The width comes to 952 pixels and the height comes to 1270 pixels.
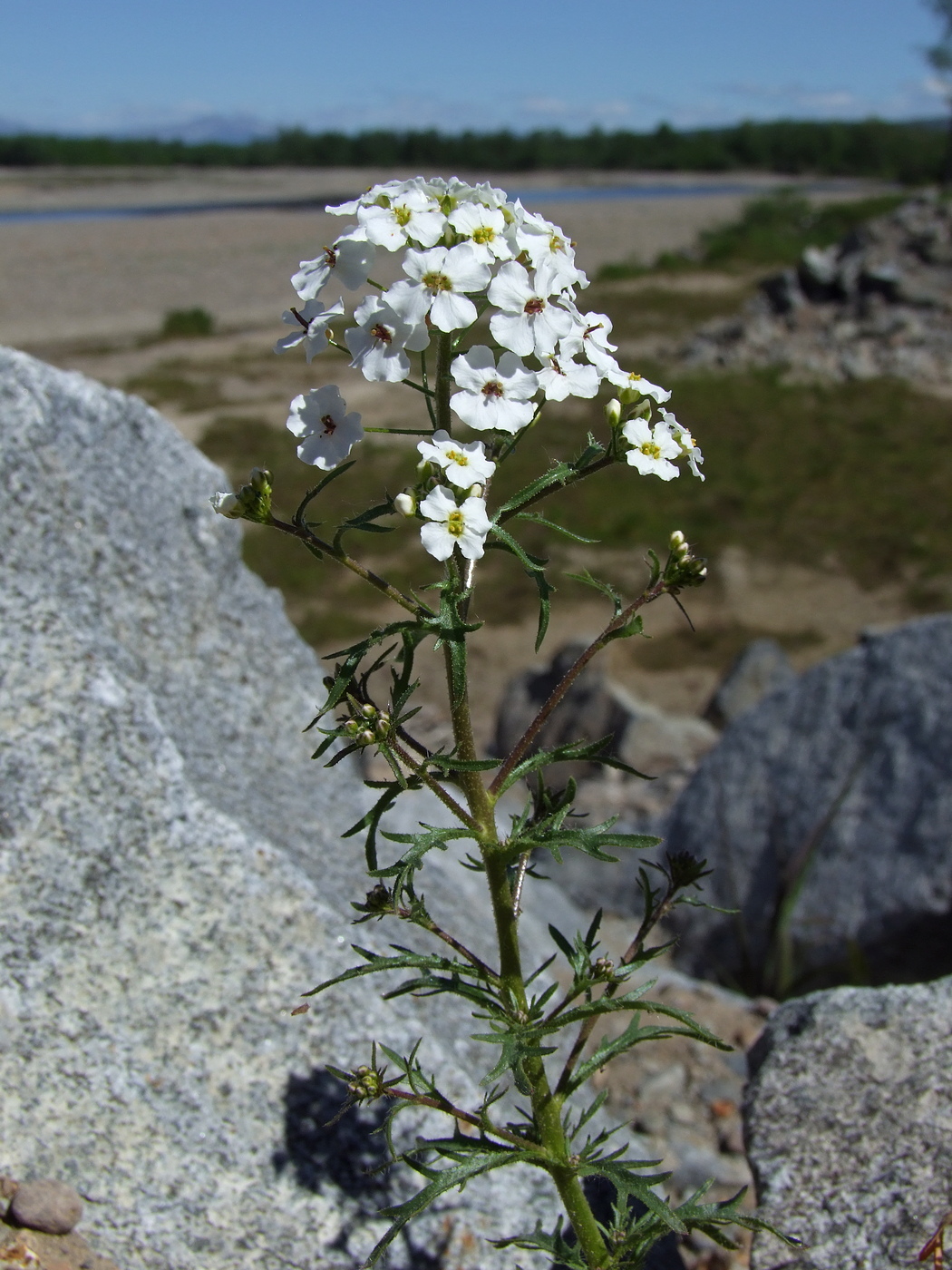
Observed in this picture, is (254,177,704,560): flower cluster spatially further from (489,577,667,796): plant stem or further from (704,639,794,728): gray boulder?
(704,639,794,728): gray boulder

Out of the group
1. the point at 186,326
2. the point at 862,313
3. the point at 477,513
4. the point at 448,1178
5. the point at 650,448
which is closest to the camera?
the point at 477,513

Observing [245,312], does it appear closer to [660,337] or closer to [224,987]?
[660,337]

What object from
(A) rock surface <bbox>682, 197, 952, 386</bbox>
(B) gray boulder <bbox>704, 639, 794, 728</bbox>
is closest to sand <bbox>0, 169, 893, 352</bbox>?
(A) rock surface <bbox>682, 197, 952, 386</bbox>

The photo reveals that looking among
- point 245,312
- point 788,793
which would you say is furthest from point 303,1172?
point 245,312

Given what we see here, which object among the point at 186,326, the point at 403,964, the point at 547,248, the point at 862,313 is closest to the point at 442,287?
the point at 547,248

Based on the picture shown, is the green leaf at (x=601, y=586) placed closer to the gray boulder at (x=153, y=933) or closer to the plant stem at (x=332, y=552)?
the plant stem at (x=332, y=552)

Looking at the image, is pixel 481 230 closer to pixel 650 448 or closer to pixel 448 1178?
pixel 650 448
